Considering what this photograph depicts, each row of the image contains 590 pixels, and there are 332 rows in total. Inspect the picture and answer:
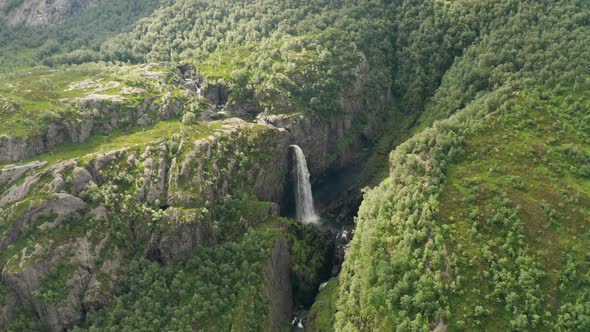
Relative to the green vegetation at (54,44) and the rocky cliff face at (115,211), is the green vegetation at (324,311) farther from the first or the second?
the green vegetation at (54,44)

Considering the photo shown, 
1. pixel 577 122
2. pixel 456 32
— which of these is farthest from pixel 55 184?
pixel 456 32

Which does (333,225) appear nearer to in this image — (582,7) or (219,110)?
(219,110)

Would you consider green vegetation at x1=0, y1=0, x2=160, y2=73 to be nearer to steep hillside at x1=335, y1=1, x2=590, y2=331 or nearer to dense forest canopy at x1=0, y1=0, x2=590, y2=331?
dense forest canopy at x1=0, y1=0, x2=590, y2=331

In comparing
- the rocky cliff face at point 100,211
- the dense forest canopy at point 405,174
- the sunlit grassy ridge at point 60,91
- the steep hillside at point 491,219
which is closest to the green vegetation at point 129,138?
the dense forest canopy at point 405,174

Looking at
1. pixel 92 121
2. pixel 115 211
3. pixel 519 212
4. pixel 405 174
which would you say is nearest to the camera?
pixel 519 212

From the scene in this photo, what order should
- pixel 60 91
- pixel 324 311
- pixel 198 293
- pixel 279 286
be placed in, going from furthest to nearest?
pixel 60 91
pixel 279 286
pixel 324 311
pixel 198 293

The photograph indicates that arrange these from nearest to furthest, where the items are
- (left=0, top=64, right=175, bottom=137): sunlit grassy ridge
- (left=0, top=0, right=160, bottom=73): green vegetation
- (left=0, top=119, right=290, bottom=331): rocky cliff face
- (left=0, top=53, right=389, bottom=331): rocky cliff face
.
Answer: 1. (left=0, top=119, right=290, bottom=331): rocky cliff face
2. (left=0, top=53, right=389, bottom=331): rocky cliff face
3. (left=0, top=64, right=175, bottom=137): sunlit grassy ridge
4. (left=0, top=0, right=160, bottom=73): green vegetation

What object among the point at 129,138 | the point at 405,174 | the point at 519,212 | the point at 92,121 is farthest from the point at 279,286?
the point at 92,121

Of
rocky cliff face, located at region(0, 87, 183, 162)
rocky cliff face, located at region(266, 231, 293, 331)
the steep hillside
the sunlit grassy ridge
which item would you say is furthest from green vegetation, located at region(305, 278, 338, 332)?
the sunlit grassy ridge

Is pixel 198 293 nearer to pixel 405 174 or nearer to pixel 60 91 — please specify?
pixel 405 174
